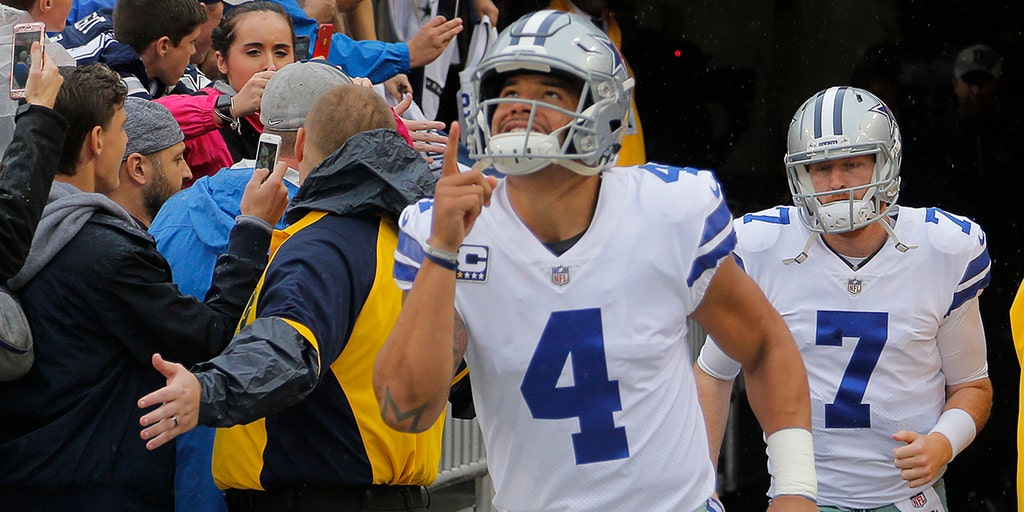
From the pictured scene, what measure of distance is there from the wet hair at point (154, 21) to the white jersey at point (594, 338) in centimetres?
239

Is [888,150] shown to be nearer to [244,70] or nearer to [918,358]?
[918,358]

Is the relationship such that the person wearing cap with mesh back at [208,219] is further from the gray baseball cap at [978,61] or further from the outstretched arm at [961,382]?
the gray baseball cap at [978,61]

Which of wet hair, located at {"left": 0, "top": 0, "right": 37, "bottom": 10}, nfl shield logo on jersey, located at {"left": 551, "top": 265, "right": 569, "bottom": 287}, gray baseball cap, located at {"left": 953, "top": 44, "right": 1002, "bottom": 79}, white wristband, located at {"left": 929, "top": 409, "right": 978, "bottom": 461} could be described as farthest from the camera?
gray baseball cap, located at {"left": 953, "top": 44, "right": 1002, "bottom": 79}

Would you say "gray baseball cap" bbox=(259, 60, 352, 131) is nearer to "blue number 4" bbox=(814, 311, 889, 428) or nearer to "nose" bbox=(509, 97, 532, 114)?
"nose" bbox=(509, 97, 532, 114)

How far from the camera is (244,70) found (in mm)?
5305

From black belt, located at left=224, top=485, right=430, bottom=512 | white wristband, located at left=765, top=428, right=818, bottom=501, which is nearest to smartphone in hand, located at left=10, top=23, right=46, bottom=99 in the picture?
black belt, located at left=224, top=485, right=430, bottom=512

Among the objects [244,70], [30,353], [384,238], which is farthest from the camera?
[244,70]

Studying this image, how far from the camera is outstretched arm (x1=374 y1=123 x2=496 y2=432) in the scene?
2.64 metres

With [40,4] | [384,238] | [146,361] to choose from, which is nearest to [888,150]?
[384,238]

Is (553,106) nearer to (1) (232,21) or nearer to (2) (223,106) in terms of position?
(2) (223,106)

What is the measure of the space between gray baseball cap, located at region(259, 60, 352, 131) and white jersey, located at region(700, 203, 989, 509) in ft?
4.73

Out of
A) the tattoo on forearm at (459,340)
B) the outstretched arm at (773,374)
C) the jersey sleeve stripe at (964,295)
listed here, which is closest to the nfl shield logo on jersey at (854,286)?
Result: the jersey sleeve stripe at (964,295)

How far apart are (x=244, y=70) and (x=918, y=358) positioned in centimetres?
263

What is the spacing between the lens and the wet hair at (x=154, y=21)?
4.98 meters
